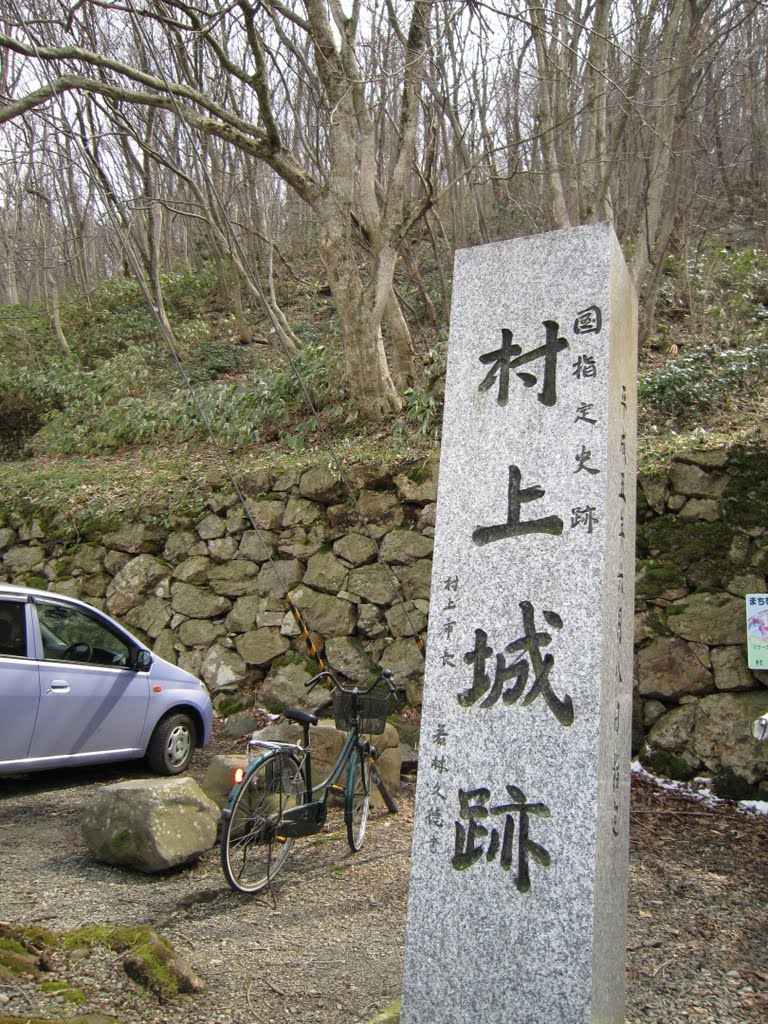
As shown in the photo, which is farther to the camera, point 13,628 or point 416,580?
point 416,580

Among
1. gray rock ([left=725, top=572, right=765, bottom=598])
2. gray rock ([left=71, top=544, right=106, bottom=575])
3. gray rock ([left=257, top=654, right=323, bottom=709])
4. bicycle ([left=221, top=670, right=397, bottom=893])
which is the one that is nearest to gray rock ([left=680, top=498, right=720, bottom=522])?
gray rock ([left=725, top=572, right=765, bottom=598])

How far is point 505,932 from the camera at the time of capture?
2.76 meters

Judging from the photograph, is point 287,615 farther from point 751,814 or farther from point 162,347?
point 162,347

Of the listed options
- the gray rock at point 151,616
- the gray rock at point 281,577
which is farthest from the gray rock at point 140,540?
the gray rock at point 281,577

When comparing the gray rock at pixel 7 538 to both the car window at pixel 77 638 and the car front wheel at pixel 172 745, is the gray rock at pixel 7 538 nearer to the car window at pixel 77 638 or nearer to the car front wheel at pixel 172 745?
the car window at pixel 77 638

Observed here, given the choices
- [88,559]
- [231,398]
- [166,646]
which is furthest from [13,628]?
[231,398]

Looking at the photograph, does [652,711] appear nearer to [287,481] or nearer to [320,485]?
[320,485]

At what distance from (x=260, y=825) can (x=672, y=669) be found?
3490mm

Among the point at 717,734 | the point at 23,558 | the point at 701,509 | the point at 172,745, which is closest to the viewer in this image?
the point at 717,734

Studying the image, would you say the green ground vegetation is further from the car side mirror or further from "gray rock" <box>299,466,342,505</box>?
the car side mirror

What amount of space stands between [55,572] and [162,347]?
653 centimetres

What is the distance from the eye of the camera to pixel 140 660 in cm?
642

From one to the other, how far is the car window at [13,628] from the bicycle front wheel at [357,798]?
2476mm

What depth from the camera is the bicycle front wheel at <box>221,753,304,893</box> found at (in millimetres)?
4285
